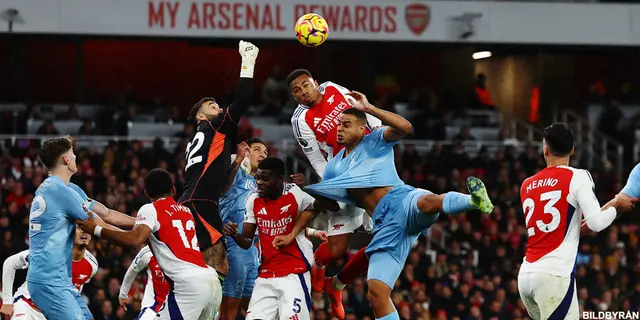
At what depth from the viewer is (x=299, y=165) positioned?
2508 centimetres

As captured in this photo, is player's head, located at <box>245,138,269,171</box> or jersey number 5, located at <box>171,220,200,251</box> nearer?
jersey number 5, located at <box>171,220,200,251</box>

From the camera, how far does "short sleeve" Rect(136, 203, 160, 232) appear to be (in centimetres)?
1015

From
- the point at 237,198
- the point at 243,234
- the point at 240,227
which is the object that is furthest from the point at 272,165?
the point at 240,227

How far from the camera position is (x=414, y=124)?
1096 inches

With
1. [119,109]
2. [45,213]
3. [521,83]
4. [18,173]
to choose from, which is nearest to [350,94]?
[45,213]

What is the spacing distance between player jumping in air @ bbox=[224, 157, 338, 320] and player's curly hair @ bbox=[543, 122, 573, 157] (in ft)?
8.24

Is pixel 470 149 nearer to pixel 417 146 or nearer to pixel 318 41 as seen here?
pixel 417 146

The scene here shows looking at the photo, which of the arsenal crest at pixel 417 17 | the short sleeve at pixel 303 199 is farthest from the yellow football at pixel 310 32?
the arsenal crest at pixel 417 17

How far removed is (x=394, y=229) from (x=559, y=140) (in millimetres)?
1827

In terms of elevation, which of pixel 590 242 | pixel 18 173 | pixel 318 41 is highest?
pixel 318 41

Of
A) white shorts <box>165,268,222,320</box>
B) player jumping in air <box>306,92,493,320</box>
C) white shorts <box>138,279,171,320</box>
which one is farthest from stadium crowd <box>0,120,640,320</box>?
player jumping in air <box>306,92,493,320</box>

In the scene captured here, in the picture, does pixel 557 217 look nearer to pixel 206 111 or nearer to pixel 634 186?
pixel 634 186

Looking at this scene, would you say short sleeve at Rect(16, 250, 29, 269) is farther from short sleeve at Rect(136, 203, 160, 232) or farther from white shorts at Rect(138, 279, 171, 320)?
short sleeve at Rect(136, 203, 160, 232)

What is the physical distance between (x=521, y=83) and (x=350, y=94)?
75.2 ft
